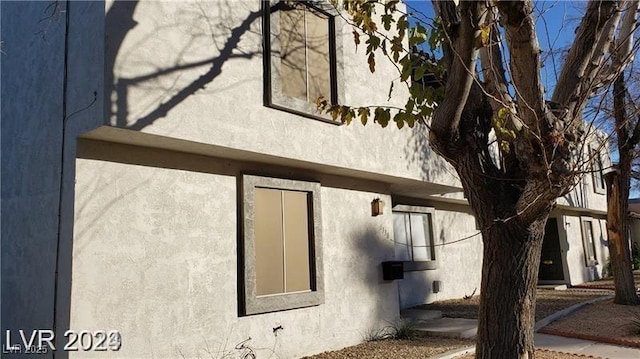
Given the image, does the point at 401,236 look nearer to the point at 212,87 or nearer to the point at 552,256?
the point at 212,87

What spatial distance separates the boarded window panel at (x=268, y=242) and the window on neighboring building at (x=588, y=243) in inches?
695

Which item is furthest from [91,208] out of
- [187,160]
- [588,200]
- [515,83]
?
[588,200]

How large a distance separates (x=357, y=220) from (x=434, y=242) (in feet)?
15.3

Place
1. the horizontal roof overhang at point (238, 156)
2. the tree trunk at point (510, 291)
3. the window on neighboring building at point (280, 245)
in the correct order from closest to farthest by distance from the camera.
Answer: the tree trunk at point (510, 291)
the horizontal roof overhang at point (238, 156)
the window on neighboring building at point (280, 245)

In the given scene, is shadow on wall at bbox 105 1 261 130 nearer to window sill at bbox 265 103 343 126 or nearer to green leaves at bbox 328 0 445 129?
window sill at bbox 265 103 343 126

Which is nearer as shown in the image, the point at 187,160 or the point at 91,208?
the point at 91,208

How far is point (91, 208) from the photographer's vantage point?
5.66 m

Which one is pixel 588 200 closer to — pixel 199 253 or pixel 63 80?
pixel 199 253

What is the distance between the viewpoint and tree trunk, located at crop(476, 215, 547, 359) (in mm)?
4707

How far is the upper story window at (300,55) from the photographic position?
7.27m

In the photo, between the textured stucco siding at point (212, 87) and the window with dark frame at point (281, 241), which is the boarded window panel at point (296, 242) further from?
the textured stucco siding at point (212, 87)

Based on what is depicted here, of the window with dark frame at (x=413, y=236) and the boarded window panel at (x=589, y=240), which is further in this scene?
the boarded window panel at (x=589, y=240)

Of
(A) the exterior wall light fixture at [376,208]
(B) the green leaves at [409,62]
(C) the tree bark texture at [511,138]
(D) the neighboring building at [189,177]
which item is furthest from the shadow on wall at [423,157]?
(C) the tree bark texture at [511,138]

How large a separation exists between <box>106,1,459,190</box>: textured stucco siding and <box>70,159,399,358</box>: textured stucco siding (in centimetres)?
76
